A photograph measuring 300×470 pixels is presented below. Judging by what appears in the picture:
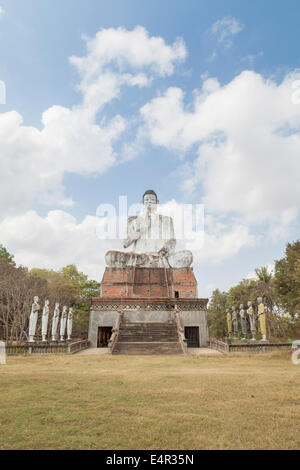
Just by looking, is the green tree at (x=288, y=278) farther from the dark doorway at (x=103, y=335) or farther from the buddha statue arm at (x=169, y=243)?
the buddha statue arm at (x=169, y=243)

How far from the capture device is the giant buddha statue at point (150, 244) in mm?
28562

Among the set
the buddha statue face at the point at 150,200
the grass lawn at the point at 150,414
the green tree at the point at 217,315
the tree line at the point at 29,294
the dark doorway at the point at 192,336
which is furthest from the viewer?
the green tree at the point at 217,315

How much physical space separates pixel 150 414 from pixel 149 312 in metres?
18.2

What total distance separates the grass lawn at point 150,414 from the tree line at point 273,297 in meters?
8.37

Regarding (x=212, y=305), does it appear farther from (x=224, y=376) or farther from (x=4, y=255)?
(x=224, y=376)

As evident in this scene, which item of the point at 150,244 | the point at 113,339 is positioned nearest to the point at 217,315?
the point at 150,244

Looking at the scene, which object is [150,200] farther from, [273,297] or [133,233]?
[273,297]

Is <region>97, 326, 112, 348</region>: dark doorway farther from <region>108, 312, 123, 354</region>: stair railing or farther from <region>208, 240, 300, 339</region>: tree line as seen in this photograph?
<region>208, 240, 300, 339</region>: tree line

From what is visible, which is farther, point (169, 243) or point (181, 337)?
point (169, 243)

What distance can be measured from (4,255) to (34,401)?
30.3 metres

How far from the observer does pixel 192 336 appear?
21.9 meters

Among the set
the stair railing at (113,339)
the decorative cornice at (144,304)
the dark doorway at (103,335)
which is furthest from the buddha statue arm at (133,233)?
the stair railing at (113,339)

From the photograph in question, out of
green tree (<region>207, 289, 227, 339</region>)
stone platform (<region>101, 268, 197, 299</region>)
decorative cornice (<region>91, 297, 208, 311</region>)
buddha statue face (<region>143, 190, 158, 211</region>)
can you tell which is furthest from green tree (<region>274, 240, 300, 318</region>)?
green tree (<region>207, 289, 227, 339</region>)

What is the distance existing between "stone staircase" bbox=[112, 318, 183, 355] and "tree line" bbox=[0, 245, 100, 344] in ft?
25.7
